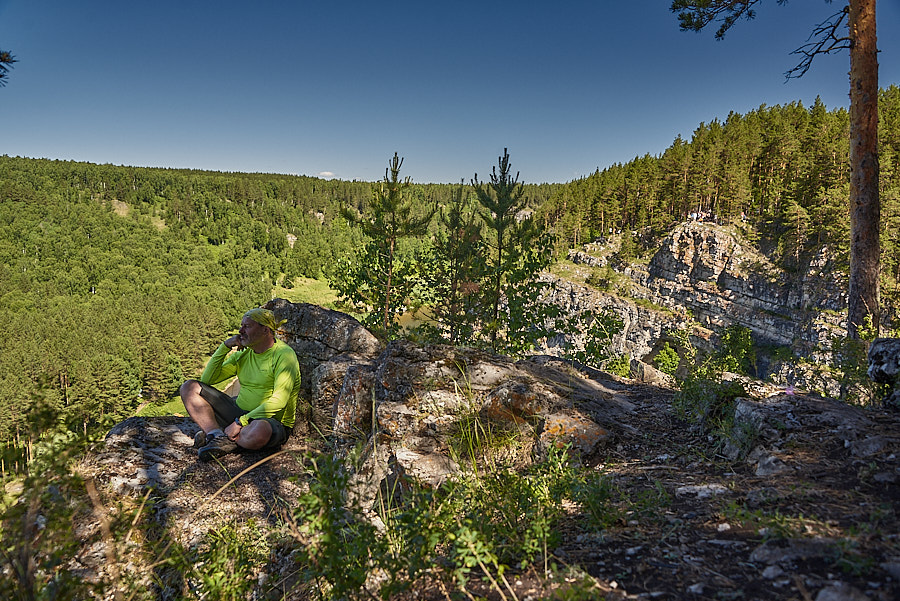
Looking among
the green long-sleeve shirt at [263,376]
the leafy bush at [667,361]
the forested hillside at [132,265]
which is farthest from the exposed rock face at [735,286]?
the green long-sleeve shirt at [263,376]

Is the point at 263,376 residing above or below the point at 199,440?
above

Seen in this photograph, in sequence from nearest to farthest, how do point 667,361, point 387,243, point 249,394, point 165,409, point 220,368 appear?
point 249,394
point 220,368
point 387,243
point 667,361
point 165,409

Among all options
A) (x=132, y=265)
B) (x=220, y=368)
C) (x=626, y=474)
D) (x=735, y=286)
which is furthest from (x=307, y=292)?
(x=626, y=474)

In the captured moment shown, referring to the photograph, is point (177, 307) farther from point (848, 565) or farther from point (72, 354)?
point (848, 565)

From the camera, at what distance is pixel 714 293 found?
2179 inches

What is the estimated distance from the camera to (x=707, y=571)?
1.86 m

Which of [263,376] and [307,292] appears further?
Result: [307,292]

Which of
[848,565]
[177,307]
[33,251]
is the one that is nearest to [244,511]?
[848,565]

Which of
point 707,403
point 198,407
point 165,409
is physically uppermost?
point 707,403

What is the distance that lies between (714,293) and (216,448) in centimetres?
6248

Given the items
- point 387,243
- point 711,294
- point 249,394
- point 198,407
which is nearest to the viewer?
point 198,407

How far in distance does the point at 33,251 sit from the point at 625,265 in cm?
16290

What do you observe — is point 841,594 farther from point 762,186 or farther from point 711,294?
point 762,186

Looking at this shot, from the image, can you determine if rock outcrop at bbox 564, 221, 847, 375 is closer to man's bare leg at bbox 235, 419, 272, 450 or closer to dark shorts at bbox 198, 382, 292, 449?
dark shorts at bbox 198, 382, 292, 449
